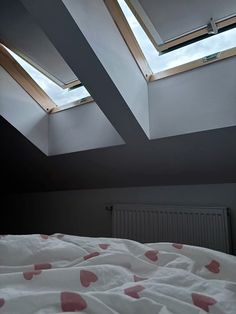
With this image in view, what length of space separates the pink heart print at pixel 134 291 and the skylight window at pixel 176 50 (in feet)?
4.87

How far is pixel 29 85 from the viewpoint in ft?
7.46

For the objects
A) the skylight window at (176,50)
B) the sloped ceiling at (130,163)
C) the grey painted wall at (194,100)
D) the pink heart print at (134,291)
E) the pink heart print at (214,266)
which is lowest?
the pink heart print at (134,291)

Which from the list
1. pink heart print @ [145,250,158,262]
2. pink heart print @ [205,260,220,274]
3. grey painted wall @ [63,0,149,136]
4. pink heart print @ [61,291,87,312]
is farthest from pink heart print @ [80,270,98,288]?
grey painted wall @ [63,0,149,136]

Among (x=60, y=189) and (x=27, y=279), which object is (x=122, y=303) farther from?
(x=60, y=189)

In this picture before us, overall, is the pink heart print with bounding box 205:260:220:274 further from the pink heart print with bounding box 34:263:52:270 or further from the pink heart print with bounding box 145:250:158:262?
the pink heart print with bounding box 34:263:52:270

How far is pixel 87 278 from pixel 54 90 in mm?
1935

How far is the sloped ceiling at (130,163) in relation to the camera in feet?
5.74

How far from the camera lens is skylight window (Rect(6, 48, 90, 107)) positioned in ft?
7.02

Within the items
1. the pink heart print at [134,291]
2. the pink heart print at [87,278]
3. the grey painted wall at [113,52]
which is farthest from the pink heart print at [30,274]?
the grey painted wall at [113,52]

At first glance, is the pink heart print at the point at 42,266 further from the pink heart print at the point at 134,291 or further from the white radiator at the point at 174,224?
the white radiator at the point at 174,224

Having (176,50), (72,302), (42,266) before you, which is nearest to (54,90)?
(176,50)

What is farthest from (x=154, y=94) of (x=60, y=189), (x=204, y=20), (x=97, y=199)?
(x=60, y=189)

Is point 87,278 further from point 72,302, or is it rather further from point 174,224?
point 174,224

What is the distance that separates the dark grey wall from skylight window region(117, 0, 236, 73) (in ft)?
3.41
